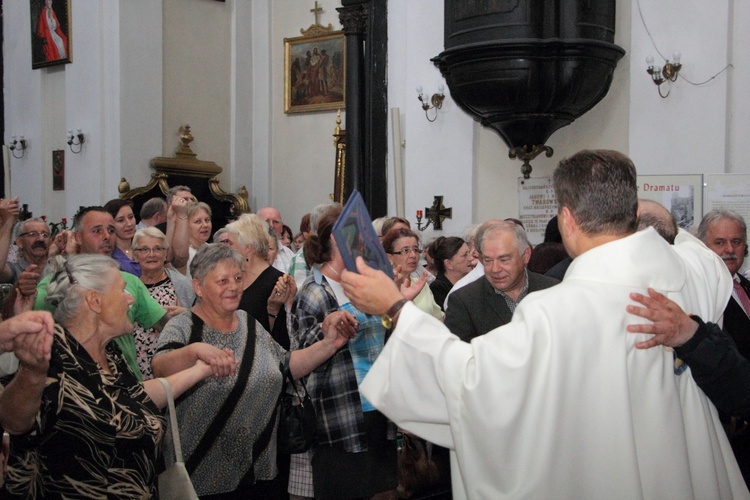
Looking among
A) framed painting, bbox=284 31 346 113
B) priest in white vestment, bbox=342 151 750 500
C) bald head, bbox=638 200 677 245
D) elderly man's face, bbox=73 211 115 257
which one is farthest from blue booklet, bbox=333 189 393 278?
framed painting, bbox=284 31 346 113

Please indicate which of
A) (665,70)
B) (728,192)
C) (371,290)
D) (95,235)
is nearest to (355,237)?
(371,290)

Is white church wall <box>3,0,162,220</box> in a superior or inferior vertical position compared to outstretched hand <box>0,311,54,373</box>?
superior

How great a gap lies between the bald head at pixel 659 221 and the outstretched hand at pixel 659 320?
1.23 meters

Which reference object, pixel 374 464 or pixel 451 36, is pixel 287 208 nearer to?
pixel 451 36

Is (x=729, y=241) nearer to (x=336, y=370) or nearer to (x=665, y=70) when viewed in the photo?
(x=336, y=370)

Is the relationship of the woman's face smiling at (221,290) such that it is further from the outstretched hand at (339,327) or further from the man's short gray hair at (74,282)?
the man's short gray hair at (74,282)

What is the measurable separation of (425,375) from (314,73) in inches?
439

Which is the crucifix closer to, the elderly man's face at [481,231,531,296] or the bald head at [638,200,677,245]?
the elderly man's face at [481,231,531,296]

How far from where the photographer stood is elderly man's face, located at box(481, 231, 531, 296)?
14.1 feet

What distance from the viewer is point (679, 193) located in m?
7.45

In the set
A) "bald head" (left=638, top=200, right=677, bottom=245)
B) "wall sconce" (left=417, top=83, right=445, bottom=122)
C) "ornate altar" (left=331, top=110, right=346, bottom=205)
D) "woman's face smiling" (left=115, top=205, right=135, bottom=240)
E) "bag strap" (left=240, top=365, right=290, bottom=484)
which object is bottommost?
"bag strap" (left=240, top=365, right=290, bottom=484)

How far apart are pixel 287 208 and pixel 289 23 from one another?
119 inches

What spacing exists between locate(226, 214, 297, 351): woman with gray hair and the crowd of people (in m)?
0.68

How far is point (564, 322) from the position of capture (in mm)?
2467
